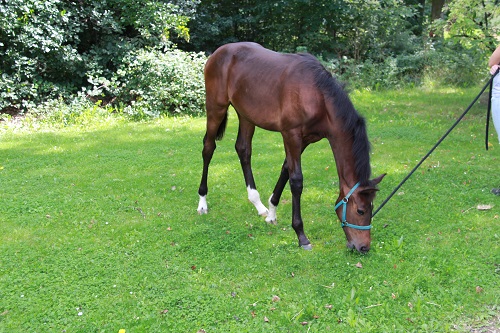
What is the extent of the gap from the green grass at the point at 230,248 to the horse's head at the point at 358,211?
0.21 m

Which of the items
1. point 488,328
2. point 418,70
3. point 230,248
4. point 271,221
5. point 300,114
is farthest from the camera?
point 418,70

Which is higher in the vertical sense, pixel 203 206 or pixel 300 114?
pixel 300 114

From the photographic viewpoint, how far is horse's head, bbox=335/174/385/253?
12.4 feet

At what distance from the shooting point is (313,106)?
3.97 meters

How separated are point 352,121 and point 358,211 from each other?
2.54 feet

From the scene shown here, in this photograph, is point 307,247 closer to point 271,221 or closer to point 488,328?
point 271,221

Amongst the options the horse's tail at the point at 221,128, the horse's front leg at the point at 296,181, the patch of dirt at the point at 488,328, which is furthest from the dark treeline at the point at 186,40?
the patch of dirt at the point at 488,328

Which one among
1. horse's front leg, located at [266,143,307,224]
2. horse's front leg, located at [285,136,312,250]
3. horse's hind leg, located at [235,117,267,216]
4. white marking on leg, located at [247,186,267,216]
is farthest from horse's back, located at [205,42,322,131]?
white marking on leg, located at [247,186,267,216]

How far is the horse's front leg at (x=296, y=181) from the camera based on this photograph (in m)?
4.12

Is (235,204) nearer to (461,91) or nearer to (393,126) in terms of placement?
(393,126)

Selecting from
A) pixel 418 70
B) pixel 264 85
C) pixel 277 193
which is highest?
pixel 264 85

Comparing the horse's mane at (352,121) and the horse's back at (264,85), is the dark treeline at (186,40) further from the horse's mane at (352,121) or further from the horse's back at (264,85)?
the horse's mane at (352,121)

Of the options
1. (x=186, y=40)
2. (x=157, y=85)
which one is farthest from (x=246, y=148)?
(x=186, y=40)

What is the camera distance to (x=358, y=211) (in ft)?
12.5
